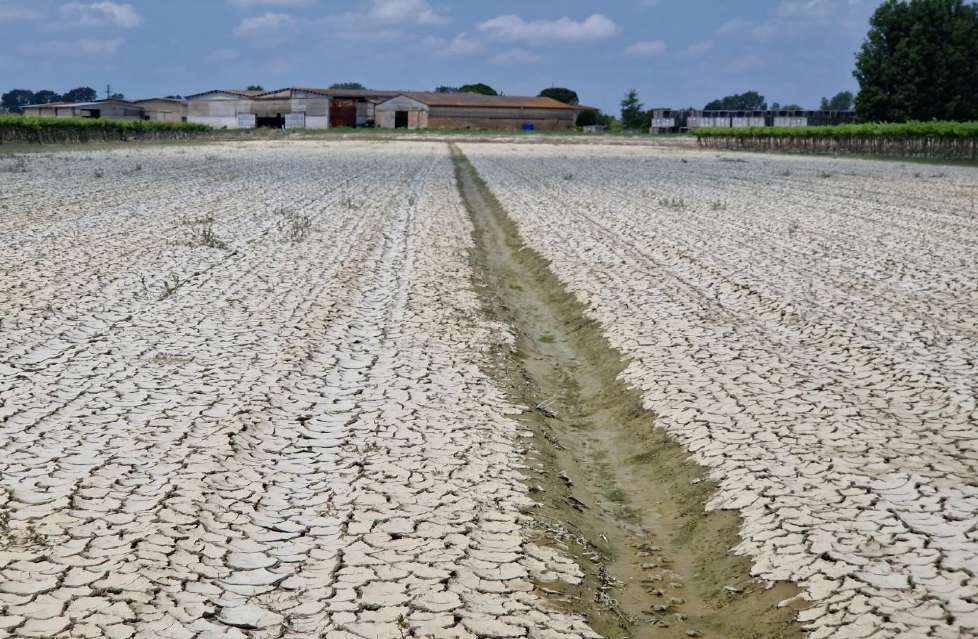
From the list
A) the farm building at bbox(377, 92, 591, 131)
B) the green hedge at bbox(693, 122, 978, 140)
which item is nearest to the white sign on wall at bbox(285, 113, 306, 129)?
Result: the farm building at bbox(377, 92, 591, 131)

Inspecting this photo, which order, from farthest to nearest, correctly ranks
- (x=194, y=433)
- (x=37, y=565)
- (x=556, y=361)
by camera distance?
(x=556, y=361) < (x=194, y=433) < (x=37, y=565)

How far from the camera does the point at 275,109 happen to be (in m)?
104

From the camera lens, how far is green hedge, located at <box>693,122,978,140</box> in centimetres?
5166

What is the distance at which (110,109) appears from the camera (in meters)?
104

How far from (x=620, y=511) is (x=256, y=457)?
2.24 metres

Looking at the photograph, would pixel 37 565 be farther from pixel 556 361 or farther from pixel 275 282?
pixel 275 282

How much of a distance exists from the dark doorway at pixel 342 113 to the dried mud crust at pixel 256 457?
92.4m

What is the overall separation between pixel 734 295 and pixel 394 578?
26.2ft

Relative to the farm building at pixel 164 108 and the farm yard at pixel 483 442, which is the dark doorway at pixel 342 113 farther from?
the farm yard at pixel 483 442

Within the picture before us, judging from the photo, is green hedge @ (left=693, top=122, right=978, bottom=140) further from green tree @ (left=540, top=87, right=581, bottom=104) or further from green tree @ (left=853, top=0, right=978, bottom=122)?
green tree @ (left=540, top=87, right=581, bottom=104)

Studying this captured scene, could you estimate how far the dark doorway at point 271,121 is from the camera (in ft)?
341

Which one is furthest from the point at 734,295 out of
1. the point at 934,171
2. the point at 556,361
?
the point at 934,171

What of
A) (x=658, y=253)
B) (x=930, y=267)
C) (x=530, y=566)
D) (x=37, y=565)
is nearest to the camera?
(x=37, y=565)

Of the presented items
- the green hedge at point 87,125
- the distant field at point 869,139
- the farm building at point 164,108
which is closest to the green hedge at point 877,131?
the distant field at point 869,139
